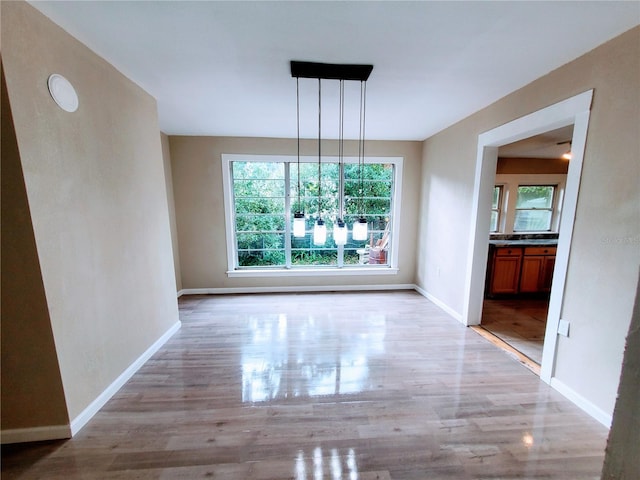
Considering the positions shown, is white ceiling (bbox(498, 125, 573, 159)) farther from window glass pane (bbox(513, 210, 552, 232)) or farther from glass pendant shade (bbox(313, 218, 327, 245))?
glass pendant shade (bbox(313, 218, 327, 245))


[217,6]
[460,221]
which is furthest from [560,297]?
[217,6]

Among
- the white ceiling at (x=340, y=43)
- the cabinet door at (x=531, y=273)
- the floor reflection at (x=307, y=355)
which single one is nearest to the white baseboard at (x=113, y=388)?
the floor reflection at (x=307, y=355)

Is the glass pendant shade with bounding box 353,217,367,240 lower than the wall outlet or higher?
higher

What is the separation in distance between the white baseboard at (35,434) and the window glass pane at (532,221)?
244 inches

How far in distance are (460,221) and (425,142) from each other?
5.19 ft

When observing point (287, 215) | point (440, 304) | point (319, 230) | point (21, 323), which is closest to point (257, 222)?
point (287, 215)

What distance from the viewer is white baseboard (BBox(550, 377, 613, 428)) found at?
5.52 feet

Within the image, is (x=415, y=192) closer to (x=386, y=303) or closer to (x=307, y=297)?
(x=386, y=303)

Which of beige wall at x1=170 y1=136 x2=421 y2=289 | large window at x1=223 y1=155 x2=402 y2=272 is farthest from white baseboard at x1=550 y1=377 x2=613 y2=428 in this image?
large window at x1=223 y1=155 x2=402 y2=272

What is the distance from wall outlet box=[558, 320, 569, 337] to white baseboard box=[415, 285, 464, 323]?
1245 mm

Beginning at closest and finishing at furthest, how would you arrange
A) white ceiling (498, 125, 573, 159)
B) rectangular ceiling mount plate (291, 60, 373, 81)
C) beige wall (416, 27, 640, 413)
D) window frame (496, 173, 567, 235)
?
beige wall (416, 27, 640, 413) < rectangular ceiling mount plate (291, 60, 373, 81) < white ceiling (498, 125, 573, 159) < window frame (496, 173, 567, 235)

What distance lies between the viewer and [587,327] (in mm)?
1789

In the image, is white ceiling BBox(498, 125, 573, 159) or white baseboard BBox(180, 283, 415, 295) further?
white baseboard BBox(180, 283, 415, 295)

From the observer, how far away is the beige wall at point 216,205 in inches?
153
